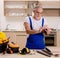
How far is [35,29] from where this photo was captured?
2.96m

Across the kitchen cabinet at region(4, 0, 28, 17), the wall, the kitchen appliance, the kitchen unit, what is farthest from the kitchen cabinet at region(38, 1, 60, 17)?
the kitchen appliance

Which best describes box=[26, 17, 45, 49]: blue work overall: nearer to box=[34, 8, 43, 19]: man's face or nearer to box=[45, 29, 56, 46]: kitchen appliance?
box=[34, 8, 43, 19]: man's face

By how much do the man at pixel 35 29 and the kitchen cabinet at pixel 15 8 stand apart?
2791 mm

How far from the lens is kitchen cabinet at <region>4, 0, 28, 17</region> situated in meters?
5.76

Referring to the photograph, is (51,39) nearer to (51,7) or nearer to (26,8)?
(51,7)

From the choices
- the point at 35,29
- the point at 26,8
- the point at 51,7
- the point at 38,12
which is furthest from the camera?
the point at 51,7

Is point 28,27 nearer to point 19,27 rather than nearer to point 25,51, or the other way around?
point 25,51

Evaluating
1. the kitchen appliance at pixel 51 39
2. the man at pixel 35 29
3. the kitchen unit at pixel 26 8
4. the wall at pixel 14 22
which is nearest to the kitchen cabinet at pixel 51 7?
the kitchen unit at pixel 26 8

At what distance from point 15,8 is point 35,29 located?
294cm

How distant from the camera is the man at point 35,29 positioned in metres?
2.86

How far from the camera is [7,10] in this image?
19.0 feet

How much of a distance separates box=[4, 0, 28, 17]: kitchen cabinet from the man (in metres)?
2.79

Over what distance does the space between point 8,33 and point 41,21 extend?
2.51m

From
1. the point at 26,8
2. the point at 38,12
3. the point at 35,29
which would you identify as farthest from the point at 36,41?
the point at 26,8
